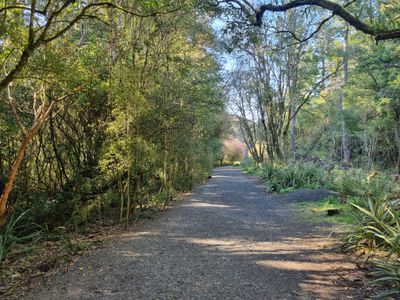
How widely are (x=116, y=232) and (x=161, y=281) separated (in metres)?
3.09

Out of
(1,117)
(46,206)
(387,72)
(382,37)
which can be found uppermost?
(387,72)

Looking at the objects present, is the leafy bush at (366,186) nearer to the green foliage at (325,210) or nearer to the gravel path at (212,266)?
the green foliage at (325,210)

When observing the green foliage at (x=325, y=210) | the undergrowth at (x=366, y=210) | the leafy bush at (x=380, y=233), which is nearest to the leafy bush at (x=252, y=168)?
the undergrowth at (x=366, y=210)

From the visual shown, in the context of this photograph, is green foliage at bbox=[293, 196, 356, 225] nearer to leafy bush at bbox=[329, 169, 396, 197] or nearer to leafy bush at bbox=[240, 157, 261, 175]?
leafy bush at bbox=[329, 169, 396, 197]

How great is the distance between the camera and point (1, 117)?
6320 millimetres

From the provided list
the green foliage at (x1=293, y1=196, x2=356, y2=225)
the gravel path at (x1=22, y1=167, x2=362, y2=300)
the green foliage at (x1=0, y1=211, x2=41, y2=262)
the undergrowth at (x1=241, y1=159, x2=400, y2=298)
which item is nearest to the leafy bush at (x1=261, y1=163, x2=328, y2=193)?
the undergrowth at (x1=241, y1=159, x2=400, y2=298)

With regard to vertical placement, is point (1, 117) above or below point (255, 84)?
below

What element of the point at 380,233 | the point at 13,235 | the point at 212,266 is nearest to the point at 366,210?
the point at 380,233

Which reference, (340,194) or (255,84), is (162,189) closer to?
(340,194)

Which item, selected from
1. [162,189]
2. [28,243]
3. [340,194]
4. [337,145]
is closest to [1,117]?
[28,243]

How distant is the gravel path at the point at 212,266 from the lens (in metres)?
3.41

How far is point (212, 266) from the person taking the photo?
13.9ft

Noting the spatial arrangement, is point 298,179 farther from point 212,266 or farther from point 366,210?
point 212,266

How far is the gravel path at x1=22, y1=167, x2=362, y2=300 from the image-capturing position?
3.41 meters
